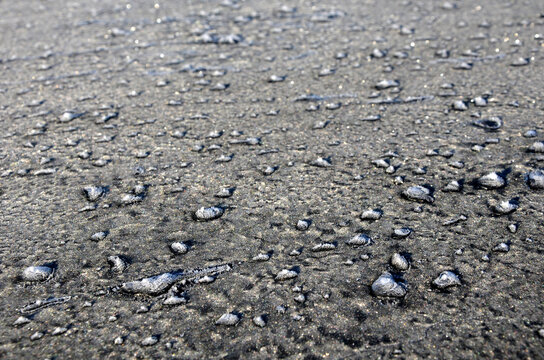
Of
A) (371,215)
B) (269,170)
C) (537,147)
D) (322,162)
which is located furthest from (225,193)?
(537,147)

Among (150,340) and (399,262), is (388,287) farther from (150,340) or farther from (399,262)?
(150,340)

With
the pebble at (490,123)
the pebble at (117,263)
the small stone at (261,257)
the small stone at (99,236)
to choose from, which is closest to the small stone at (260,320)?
the small stone at (261,257)

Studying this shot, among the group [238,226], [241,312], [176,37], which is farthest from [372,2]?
[241,312]

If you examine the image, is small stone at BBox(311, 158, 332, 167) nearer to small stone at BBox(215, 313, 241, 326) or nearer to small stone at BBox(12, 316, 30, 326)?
small stone at BBox(215, 313, 241, 326)

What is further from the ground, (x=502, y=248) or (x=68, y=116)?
(x=68, y=116)

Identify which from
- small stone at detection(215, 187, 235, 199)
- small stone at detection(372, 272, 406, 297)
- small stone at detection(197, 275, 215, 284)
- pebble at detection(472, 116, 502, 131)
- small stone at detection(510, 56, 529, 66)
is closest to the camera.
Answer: small stone at detection(372, 272, 406, 297)

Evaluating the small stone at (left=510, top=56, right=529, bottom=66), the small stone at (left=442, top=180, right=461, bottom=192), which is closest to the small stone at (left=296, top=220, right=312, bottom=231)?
the small stone at (left=442, top=180, right=461, bottom=192)
